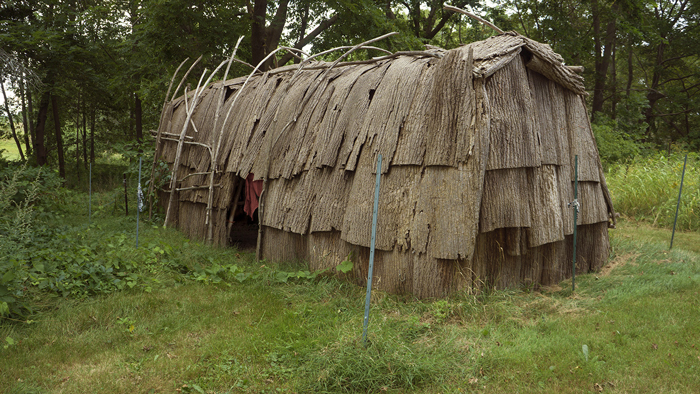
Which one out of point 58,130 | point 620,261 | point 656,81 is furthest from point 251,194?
point 656,81

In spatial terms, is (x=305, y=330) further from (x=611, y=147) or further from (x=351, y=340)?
(x=611, y=147)

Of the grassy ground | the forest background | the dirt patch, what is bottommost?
the grassy ground

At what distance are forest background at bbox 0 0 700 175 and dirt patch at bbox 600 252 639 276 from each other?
7.65 meters

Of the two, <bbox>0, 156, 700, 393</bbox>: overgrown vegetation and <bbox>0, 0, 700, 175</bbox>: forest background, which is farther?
<bbox>0, 0, 700, 175</bbox>: forest background

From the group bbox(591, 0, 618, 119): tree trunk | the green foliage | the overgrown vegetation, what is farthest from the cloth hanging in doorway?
bbox(591, 0, 618, 119): tree trunk

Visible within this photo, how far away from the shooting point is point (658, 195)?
1041 cm

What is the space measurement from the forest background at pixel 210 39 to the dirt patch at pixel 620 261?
765 centimetres

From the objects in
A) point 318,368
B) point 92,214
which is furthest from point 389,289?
point 92,214

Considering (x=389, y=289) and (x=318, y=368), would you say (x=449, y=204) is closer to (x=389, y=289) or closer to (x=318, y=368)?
(x=389, y=289)

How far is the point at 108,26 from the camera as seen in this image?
14891mm

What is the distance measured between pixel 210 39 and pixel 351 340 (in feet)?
35.2

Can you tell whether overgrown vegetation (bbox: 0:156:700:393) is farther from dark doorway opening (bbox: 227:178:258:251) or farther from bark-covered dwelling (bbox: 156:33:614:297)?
dark doorway opening (bbox: 227:178:258:251)

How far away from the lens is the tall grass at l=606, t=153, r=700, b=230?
960 cm

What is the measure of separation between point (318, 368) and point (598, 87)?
1752 centimetres
